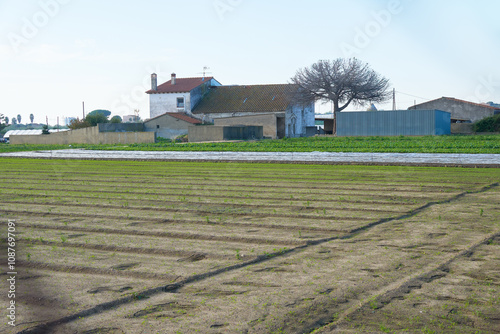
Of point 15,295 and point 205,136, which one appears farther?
point 205,136

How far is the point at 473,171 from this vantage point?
1510cm

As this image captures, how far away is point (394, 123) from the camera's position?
44.1m

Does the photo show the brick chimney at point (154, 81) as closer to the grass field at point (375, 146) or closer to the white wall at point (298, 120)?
the white wall at point (298, 120)

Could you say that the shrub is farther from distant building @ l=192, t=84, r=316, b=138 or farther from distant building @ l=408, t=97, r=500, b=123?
distant building @ l=192, t=84, r=316, b=138

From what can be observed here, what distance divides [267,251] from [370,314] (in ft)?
6.94

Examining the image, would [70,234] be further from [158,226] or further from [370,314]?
[370,314]

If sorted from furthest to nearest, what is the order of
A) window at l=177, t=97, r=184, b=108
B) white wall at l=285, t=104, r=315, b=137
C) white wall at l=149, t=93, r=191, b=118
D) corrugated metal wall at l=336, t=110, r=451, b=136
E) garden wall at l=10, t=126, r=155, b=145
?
window at l=177, t=97, r=184, b=108 < white wall at l=149, t=93, r=191, b=118 < white wall at l=285, t=104, r=315, b=137 < garden wall at l=10, t=126, r=155, b=145 < corrugated metal wall at l=336, t=110, r=451, b=136

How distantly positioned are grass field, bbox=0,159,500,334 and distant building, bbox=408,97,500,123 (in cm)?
5193

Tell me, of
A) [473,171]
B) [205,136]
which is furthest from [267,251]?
[205,136]

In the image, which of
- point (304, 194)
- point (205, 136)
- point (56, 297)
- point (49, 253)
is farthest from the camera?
point (205, 136)

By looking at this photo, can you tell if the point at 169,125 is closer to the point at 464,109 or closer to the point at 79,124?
the point at 79,124

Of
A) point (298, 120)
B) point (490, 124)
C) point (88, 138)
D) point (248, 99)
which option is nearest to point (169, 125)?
point (88, 138)

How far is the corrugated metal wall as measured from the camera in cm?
4297

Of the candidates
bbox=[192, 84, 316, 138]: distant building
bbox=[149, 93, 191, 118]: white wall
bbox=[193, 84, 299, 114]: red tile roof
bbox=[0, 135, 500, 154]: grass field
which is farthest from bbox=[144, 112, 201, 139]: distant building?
bbox=[0, 135, 500, 154]: grass field
